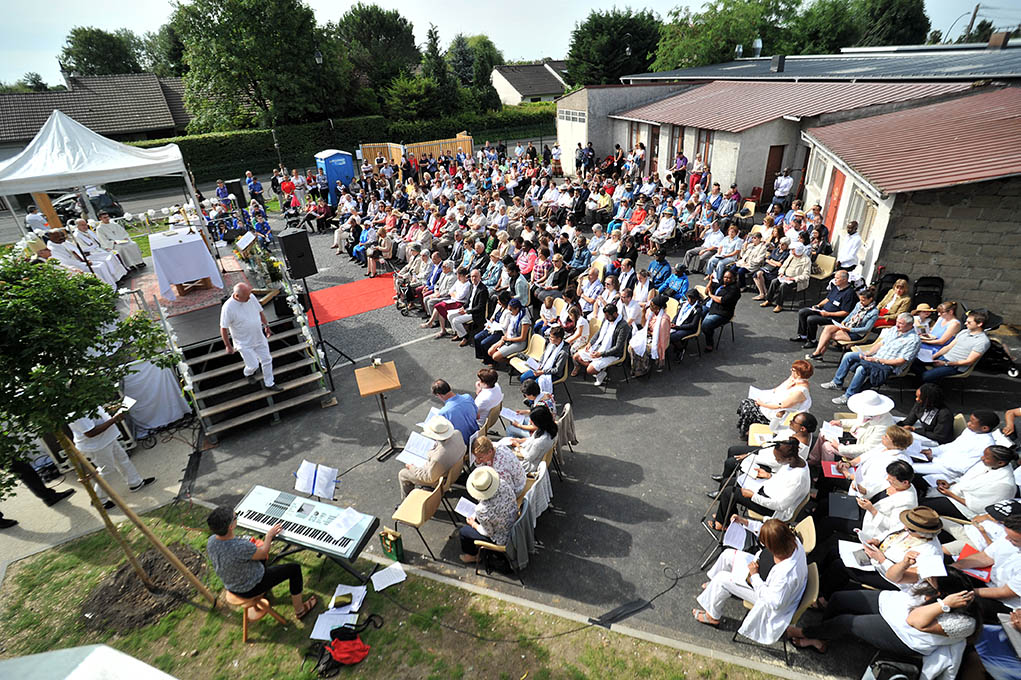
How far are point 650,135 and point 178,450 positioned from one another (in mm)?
21582

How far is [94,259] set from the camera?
36.8 feet

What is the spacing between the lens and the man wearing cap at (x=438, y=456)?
553 cm

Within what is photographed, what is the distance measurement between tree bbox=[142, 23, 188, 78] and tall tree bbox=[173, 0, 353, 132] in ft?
9.07

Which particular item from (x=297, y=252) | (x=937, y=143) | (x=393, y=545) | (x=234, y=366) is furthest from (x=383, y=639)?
(x=937, y=143)

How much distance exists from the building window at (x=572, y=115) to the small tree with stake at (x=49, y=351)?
23.1 meters

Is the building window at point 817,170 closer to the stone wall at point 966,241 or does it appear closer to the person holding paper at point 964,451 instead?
the stone wall at point 966,241

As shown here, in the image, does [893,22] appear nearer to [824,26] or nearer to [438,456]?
[824,26]

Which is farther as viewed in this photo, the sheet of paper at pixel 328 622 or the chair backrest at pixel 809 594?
the sheet of paper at pixel 328 622

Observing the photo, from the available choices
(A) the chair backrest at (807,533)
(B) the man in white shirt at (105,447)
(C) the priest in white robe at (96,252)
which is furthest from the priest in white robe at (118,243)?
(A) the chair backrest at (807,533)

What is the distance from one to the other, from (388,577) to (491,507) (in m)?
1.46

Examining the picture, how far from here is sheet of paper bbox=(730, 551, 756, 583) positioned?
14.5ft

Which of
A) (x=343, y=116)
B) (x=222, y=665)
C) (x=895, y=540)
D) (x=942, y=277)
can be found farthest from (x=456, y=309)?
(x=343, y=116)

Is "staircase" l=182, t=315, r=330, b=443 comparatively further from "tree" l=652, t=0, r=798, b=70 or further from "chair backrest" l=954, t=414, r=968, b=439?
"tree" l=652, t=0, r=798, b=70

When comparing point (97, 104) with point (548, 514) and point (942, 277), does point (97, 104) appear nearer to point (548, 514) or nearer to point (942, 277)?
point (548, 514)
